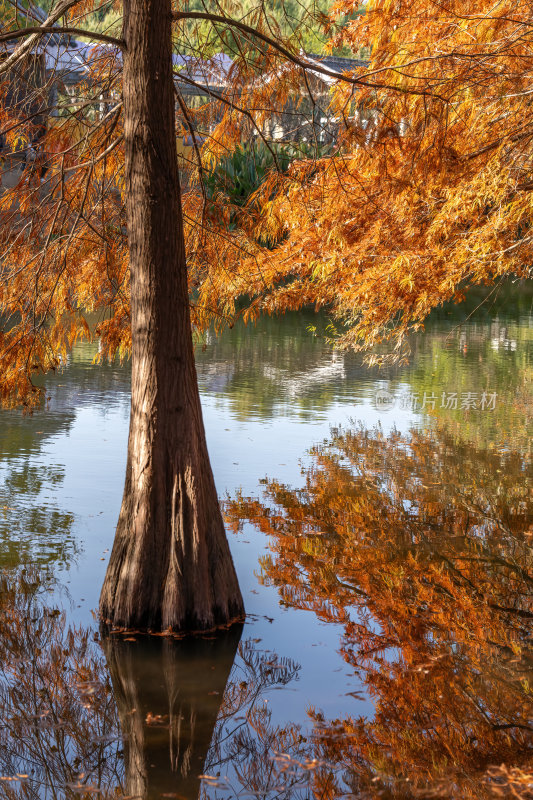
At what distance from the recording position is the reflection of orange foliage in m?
4.66

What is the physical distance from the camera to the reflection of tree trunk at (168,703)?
14.6 feet

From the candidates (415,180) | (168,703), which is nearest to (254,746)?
(168,703)

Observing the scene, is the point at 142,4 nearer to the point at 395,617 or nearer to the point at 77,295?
the point at 77,295

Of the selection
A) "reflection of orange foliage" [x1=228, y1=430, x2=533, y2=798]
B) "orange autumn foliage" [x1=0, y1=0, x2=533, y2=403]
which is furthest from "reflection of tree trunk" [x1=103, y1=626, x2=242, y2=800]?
"orange autumn foliage" [x1=0, y1=0, x2=533, y2=403]

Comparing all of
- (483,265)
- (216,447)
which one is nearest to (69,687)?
(483,265)

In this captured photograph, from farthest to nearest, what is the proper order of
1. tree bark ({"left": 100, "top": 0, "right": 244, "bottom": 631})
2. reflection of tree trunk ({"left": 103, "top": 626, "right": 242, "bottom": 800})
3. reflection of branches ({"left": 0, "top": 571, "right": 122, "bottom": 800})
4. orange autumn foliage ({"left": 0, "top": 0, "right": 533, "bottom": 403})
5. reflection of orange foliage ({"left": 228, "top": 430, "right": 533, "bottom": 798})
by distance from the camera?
orange autumn foliage ({"left": 0, "top": 0, "right": 533, "bottom": 403}) → tree bark ({"left": 100, "top": 0, "right": 244, "bottom": 631}) → reflection of orange foliage ({"left": 228, "top": 430, "right": 533, "bottom": 798}) → reflection of tree trunk ({"left": 103, "top": 626, "right": 242, "bottom": 800}) → reflection of branches ({"left": 0, "top": 571, "right": 122, "bottom": 800})

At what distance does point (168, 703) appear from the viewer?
5215 millimetres

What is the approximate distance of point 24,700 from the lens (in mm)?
5078

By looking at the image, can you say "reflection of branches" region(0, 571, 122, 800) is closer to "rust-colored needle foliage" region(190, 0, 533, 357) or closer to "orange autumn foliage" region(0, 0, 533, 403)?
"orange autumn foliage" region(0, 0, 533, 403)

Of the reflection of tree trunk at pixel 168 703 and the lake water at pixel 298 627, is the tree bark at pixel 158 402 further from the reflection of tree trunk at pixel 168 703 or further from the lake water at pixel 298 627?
the lake water at pixel 298 627

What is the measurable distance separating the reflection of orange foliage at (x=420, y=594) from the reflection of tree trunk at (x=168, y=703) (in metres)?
0.69

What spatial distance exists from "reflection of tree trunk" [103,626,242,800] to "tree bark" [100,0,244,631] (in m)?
0.19

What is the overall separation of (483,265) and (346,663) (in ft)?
13.3

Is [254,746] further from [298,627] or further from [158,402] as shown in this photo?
[158,402]
